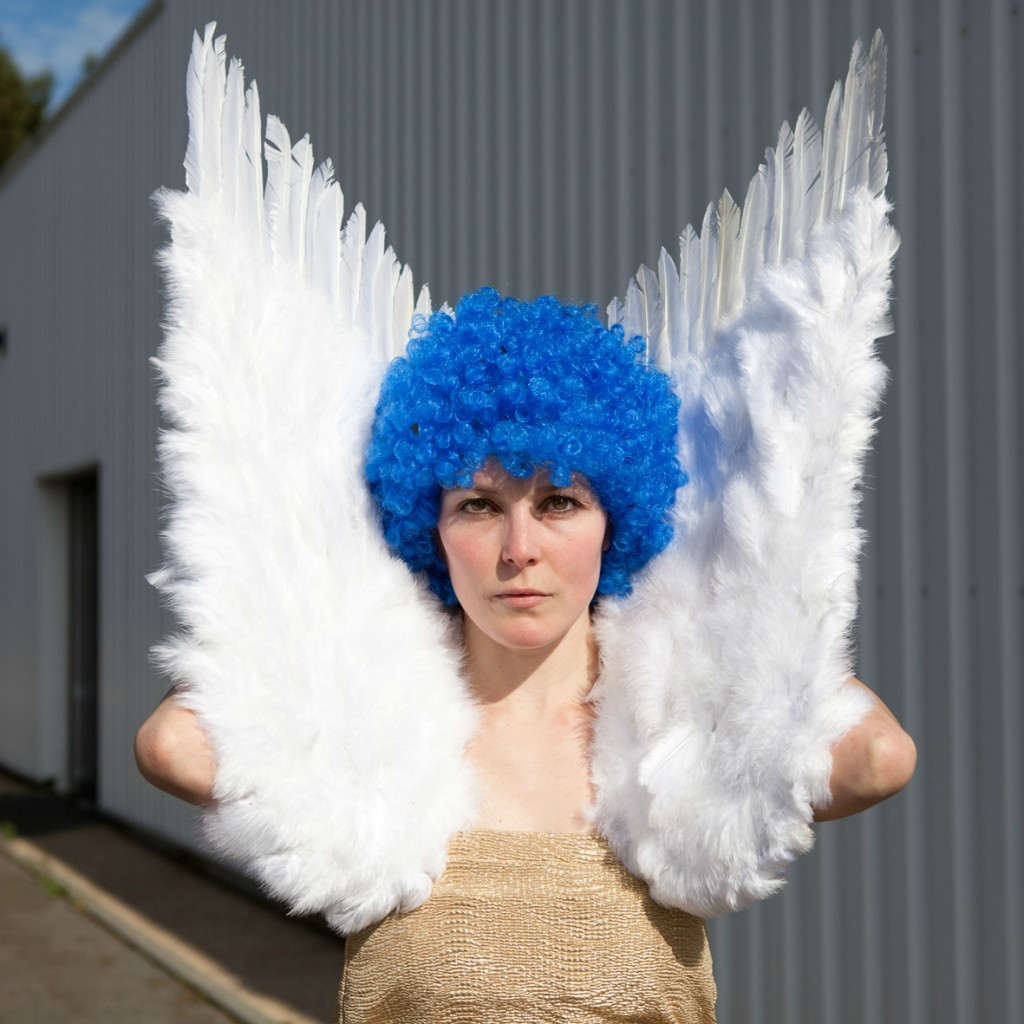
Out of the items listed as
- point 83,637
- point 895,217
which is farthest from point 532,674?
point 83,637

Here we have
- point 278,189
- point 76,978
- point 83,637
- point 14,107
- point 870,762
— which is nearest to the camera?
point 870,762

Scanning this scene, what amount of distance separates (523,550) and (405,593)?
0.26m

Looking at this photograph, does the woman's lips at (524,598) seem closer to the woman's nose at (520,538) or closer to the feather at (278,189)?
the woman's nose at (520,538)

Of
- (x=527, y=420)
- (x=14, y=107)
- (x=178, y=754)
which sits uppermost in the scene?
(x=14, y=107)

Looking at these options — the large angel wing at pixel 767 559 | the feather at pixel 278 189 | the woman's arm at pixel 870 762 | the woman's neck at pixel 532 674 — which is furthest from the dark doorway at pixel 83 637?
the woman's arm at pixel 870 762

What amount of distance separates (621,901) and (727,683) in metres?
0.34

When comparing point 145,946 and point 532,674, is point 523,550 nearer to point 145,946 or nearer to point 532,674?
point 532,674

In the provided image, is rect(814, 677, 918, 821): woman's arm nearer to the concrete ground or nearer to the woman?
the woman

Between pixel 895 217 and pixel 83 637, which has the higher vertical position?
pixel 895 217

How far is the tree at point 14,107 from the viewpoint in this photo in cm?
2123

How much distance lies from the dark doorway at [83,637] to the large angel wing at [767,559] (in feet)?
26.6

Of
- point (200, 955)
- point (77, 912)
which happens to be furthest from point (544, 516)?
point (77, 912)

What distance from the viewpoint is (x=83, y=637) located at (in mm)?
9398

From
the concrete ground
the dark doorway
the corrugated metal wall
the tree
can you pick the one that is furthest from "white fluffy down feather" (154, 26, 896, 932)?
the tree
